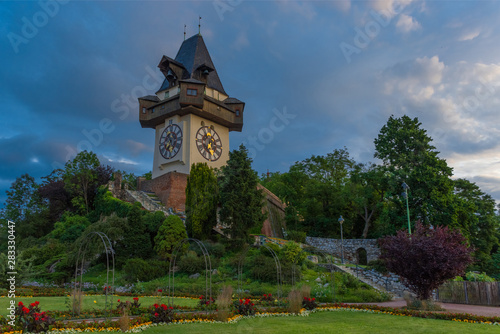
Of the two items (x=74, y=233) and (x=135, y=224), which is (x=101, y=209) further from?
(x=135, y=224)

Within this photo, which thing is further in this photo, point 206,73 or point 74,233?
point 206,73

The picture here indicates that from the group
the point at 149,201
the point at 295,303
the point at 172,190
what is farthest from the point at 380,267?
the point at 149,201

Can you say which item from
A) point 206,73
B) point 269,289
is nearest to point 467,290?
point 269,289

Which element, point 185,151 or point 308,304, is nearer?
point 308,304

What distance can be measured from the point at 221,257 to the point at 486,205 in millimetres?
19820

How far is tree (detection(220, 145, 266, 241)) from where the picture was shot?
22.0m

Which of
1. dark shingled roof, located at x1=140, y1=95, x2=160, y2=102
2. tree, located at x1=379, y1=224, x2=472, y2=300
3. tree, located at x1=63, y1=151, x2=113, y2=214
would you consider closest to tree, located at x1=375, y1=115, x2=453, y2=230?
tree, located at x1=379, y1=224, x2=472, y2=300

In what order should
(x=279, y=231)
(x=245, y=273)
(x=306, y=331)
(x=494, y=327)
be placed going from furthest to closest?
(x=279, y=231) → (x=245, y=273) → (x=494, y=327) → (x=306, y=331)

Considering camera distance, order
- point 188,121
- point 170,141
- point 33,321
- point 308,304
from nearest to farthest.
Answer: point 33,321
point 308,304
point 188,121
point 170,141

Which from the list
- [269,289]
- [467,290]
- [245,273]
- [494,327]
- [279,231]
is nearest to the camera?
[494,327]

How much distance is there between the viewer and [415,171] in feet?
82.8

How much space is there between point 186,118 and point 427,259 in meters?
25.5

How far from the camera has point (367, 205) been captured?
32.2 meters

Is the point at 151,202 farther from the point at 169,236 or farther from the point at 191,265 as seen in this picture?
the point at 191,265
